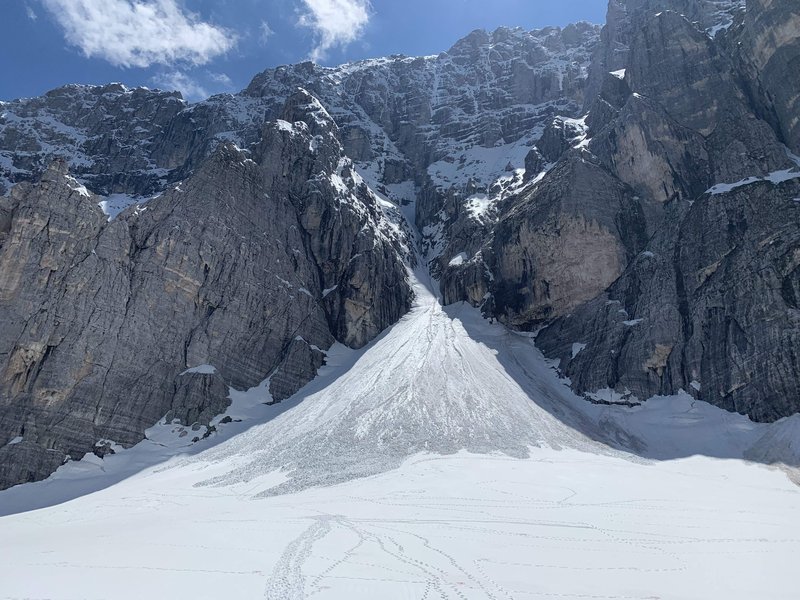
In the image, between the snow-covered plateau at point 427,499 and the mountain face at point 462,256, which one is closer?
the snow-covered plateau at point 427,499

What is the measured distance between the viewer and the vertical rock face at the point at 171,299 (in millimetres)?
47500

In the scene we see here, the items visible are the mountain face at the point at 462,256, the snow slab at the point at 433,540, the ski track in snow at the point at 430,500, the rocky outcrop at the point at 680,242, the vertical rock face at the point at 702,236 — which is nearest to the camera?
the snow slab at the point at 433,540

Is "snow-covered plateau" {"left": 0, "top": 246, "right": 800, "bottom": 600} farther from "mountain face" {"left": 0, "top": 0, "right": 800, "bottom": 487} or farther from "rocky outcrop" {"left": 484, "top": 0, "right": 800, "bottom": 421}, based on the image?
"mountain face" {"left": 0, "top": 0, "right": 800, "bottom": 487}

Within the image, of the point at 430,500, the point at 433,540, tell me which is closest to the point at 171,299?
the point at 430,500

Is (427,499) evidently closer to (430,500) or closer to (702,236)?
(430,500)

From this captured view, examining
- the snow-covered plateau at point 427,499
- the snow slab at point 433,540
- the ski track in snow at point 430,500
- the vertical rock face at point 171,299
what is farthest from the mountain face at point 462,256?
the snow slab at point 433,540

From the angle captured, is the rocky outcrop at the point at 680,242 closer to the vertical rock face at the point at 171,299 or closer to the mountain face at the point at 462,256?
the mountain face at the point at 462,256

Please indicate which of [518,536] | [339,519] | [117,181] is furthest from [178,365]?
[117,181]

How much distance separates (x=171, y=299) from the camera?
187 ft

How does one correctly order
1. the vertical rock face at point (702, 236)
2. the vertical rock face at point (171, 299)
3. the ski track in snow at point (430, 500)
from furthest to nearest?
1. the vertical rock face at point (171, 299)
2. the vertical rock face at point (702, 236)
3. the ski track in snow at point (430, 500)

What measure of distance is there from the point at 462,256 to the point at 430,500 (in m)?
64.2

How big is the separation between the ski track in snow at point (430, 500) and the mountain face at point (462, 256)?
4170 mm

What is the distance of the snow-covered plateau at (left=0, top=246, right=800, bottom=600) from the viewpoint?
1313 cm

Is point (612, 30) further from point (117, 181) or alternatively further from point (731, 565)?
point (731, 565)
